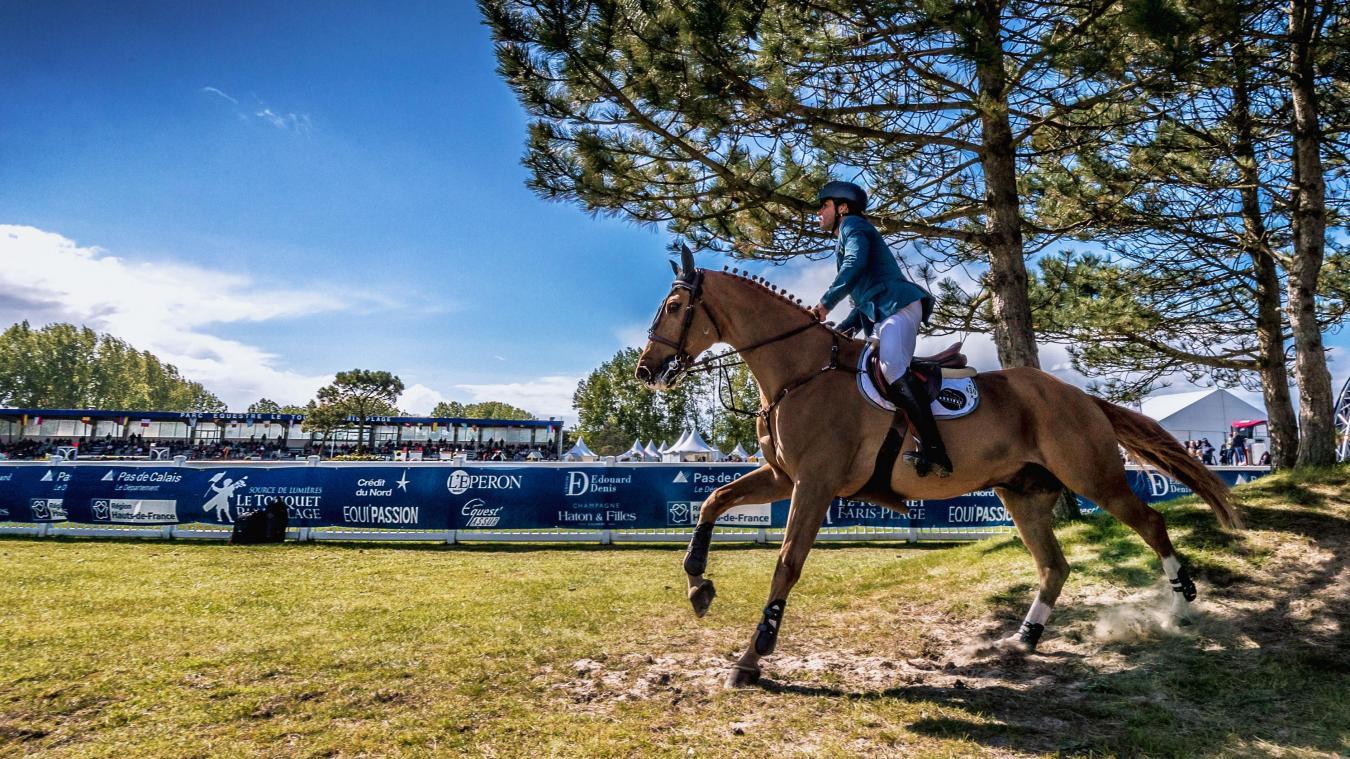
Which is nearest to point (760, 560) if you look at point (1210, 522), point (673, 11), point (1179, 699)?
point (1210, 522)

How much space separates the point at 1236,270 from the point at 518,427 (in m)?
63.4

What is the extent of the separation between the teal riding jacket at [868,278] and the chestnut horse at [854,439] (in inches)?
14.5

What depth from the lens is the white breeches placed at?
4.60 m

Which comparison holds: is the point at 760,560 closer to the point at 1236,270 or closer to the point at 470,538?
the point at 470,538

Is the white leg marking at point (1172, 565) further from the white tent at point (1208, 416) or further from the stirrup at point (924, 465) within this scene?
the white tent at point (1208, 416)

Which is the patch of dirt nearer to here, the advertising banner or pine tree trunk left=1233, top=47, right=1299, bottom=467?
pine tree trunk left=1233, top=47, right=1299, bottom=467

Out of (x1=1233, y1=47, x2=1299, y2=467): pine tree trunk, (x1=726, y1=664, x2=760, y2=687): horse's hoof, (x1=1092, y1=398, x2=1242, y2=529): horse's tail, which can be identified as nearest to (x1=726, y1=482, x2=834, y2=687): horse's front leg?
(x1=726, y1=664, x2=760, y2=687): horse's hoof

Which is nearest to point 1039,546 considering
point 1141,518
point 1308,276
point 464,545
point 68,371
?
point 1141,518

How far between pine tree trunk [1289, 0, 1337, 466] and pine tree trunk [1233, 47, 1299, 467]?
1.37 meters

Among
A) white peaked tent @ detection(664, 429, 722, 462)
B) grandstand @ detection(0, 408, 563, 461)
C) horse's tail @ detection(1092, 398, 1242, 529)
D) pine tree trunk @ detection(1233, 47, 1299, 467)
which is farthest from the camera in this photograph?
→ grandstand @ detection(0, 408, 563, 461)

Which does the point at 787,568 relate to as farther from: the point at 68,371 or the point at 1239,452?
the point at 68,371

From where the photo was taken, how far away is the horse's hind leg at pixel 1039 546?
5.10 m

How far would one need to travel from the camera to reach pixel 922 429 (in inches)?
181

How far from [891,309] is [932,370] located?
58 centimetres
